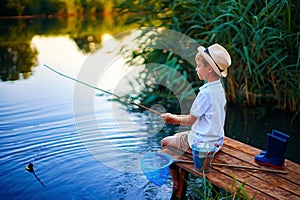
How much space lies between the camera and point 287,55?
16.1 feet

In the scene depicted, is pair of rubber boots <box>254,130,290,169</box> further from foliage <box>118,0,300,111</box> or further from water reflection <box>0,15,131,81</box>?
water reflection <box>0,15,131,81</box>

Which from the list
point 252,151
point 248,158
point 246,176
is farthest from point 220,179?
point 252,151

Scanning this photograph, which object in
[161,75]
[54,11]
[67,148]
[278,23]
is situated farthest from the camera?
[54,11]

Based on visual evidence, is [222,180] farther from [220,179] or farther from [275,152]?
[275,152]

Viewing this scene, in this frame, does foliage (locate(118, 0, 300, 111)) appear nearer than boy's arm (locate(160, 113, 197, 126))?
No

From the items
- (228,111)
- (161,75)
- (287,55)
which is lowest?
(228,111)

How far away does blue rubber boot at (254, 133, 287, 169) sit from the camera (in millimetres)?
2761

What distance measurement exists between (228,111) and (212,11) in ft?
4.57

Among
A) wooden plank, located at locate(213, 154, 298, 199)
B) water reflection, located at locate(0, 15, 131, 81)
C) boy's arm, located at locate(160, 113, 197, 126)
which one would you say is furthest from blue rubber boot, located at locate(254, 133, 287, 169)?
water reflection, located at locate(0, 15, 131, 81)

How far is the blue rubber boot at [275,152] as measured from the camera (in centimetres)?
276

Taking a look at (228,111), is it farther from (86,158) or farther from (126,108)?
(86,158)

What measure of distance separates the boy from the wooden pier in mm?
164

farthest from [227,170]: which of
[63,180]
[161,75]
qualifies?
[161,75]

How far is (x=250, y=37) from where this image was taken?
5055 mm
